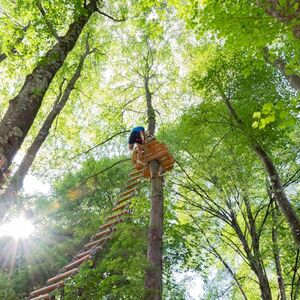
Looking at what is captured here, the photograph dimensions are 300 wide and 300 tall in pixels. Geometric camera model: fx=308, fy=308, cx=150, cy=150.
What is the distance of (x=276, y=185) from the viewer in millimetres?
7117

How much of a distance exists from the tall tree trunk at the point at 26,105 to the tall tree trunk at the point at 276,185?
5208 mm

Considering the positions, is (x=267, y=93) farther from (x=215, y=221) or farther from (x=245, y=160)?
(x=215, y=221)

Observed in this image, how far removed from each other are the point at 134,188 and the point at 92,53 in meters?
7.48

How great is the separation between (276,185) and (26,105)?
5.76 m

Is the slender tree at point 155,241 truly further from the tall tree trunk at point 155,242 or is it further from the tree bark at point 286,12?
the tree bark at point 286,12

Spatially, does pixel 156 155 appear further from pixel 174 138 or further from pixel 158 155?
pixel 174 138

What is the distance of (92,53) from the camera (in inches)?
522

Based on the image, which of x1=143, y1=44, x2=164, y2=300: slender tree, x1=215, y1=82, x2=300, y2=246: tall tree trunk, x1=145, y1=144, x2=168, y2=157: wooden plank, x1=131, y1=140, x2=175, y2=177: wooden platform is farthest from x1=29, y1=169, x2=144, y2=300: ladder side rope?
x1=215, y1=82, x2=300, y2=246: tall tree trunk

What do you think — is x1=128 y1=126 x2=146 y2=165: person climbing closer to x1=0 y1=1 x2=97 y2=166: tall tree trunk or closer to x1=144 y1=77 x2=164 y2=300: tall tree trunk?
x1=144 y1=77 x2=164 y2=300: tall tree trunk

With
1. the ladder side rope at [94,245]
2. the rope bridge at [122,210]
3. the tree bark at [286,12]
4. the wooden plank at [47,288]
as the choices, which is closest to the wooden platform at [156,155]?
the rope bridge at [122,210]

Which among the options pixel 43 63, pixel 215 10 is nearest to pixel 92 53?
pixel 215 10

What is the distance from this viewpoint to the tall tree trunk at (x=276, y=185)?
6387 millimetres

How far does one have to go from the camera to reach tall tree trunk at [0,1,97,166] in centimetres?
322

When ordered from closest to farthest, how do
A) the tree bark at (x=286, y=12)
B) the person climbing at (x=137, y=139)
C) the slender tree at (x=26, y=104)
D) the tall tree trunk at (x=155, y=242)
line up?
the slender tree at (x=26, y=104), the tree bark at (x=286, y=12), the tall tree trunk at (x=155, y=242), the person climbing at (x=137, y=139)
